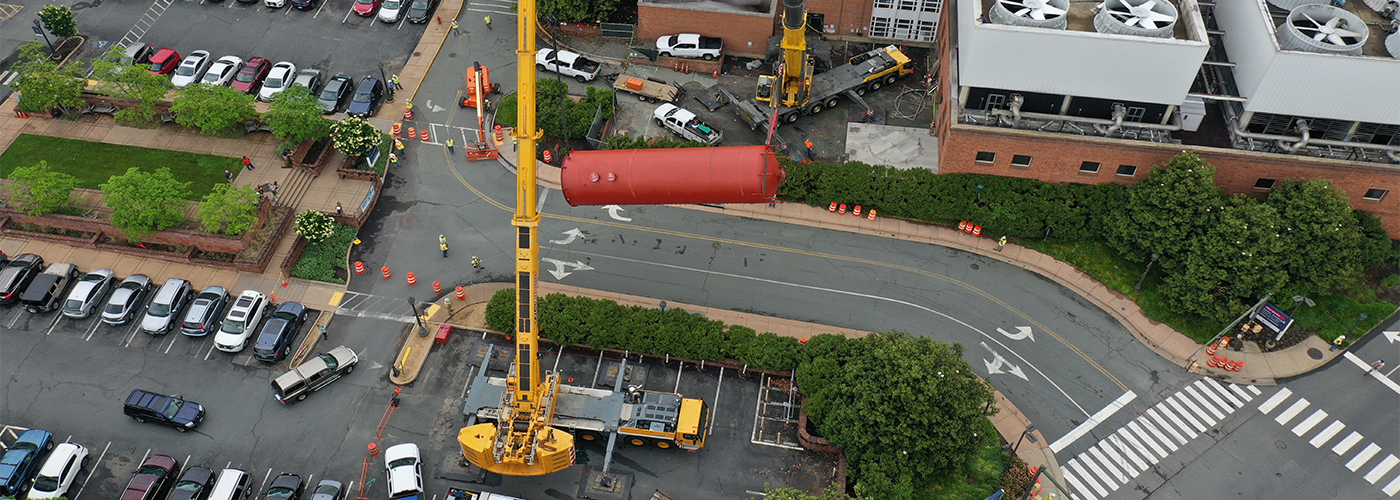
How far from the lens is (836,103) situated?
230 feet

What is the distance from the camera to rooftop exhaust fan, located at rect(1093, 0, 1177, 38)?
55.5 metres

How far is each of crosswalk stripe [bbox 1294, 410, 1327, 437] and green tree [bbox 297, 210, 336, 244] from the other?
191 feet

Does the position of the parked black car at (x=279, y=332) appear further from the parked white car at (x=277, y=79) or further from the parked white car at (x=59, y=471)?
the parked white car at (x=277, y=79)

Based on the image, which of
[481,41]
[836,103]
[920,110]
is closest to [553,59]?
[481,41]

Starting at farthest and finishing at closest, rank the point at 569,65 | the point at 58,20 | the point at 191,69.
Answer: the point at 58,20 → the point at 569,65 → the point at 191,69

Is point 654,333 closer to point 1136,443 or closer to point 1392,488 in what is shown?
point 1136,443

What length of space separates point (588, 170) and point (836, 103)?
94.9 feet

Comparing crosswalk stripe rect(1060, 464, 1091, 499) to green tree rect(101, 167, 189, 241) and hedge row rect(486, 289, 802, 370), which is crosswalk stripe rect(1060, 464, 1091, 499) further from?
green tree rect(101, 167, 189, 241)

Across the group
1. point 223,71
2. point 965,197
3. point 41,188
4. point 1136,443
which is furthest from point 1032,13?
point 41,188

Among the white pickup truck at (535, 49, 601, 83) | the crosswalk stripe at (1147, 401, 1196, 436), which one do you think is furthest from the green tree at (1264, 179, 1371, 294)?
the white pickup truck at (535, 49, 601, 83)

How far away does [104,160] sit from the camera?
66.0 meters

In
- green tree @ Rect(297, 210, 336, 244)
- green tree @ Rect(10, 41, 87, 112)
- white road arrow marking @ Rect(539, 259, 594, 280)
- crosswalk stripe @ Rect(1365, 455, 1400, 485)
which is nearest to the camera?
crosswalk stripe @ Rect(1365, 455, 1400, 485)

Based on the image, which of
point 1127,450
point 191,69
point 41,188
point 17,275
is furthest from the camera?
point 191,69

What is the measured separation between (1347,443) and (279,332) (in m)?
60.1
